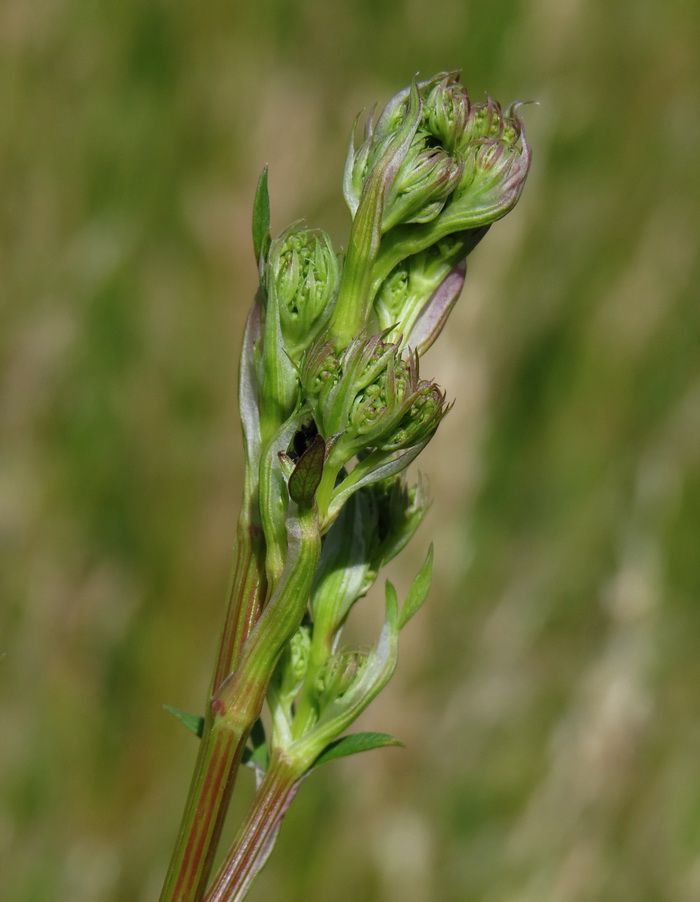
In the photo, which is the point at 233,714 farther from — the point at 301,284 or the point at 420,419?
the point at 301,284

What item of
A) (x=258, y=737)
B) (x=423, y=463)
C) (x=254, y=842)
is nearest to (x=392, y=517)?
(x=258, y=737)

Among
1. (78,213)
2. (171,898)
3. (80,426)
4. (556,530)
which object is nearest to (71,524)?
→ (80,426)

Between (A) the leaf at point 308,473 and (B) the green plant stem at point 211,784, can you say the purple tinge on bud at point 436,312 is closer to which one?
(A) the leaf at point 308,473

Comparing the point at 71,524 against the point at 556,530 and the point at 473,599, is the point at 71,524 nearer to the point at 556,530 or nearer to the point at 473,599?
the point at 473,599

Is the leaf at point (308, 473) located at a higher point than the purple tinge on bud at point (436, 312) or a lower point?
lower

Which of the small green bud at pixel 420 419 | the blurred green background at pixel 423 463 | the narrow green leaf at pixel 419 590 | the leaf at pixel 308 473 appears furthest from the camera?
the blurred green background at pixel 423 463

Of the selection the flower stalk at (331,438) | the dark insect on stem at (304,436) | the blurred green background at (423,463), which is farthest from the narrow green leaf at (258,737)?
the blurred green background at (423,463)

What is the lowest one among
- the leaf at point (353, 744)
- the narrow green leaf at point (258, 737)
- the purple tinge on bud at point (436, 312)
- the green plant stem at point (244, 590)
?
the leaf at point (353, 744)

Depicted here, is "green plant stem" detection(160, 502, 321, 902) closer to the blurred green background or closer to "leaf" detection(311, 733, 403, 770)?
"leaf" detection(311, 733, 403, 770)
